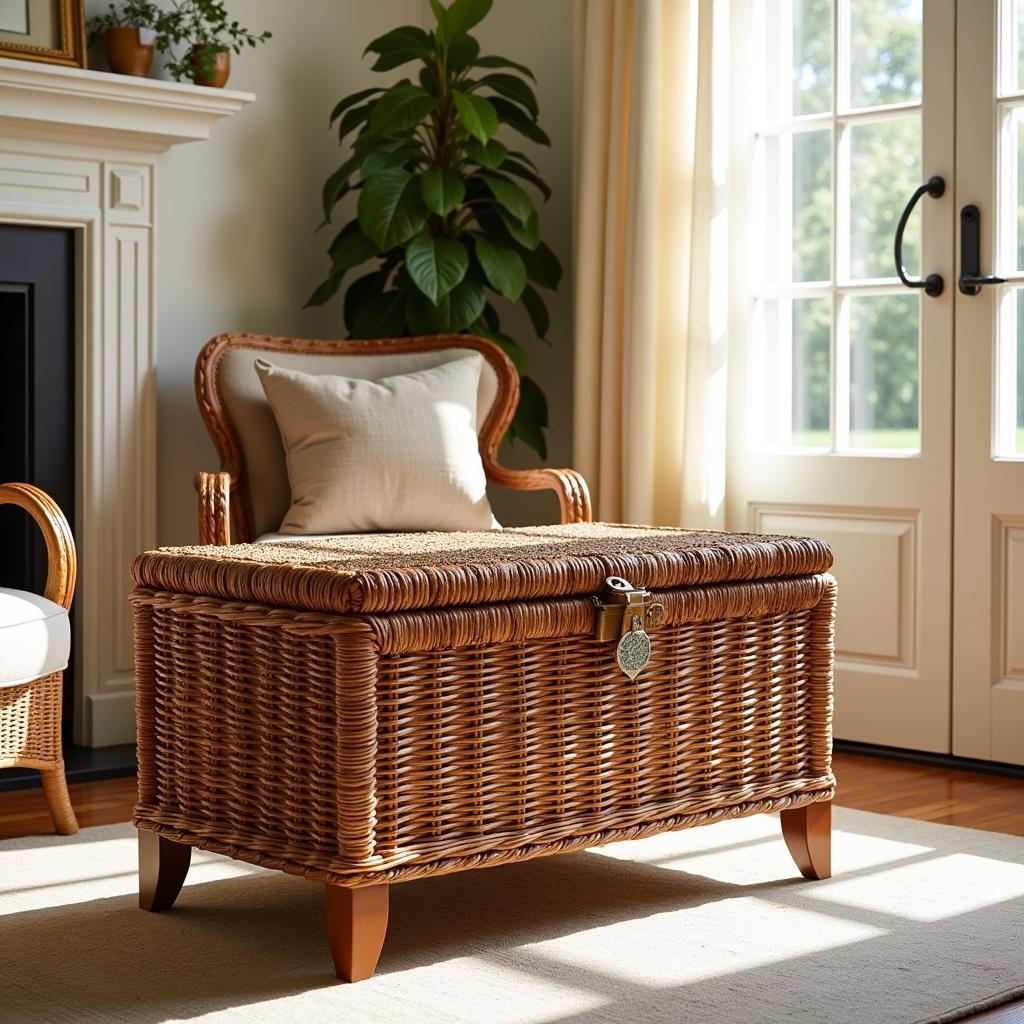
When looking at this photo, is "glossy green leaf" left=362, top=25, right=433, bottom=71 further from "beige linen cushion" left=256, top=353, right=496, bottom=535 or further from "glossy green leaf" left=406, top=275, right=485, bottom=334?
"beige linen cushion" left=256, top=353, right=496, bottom=535

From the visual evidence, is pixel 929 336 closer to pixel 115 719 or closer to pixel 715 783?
pixel 715 783

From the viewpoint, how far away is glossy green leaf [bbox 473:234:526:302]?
3.67 metres

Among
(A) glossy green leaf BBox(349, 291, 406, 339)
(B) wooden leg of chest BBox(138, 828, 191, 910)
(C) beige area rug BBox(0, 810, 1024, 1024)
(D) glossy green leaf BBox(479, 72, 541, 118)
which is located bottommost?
(C) beige area rug BBox(0, 810, 1024, 1024)

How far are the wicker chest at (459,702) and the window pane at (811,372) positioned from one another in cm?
129

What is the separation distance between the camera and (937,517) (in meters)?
3.37

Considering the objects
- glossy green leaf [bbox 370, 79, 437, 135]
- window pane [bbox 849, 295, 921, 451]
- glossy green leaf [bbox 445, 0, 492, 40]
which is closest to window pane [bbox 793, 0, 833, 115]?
window pane [bbox 849, 295, 921, 451]

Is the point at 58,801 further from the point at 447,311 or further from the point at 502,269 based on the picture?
the point at 502,269

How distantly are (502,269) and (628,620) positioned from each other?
174cm

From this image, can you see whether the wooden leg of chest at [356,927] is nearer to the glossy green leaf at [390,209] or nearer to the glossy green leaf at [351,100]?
the glossy green leaf at [390,209]

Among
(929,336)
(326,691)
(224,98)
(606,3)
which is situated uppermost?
(606,3)

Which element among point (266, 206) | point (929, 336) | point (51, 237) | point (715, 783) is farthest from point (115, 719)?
point (929, 336)

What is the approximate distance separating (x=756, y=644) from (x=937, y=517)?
1204 mm

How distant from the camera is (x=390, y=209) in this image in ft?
11.8

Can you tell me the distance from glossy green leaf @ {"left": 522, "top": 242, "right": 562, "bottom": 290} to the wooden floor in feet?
4.52
